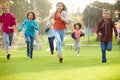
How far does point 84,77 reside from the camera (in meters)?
9.66

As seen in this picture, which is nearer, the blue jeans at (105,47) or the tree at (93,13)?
→ the blue jeans at (105,47)

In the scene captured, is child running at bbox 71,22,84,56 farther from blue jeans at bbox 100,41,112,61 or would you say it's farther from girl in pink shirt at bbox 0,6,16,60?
blue jeans at bbox 100,41,112,61

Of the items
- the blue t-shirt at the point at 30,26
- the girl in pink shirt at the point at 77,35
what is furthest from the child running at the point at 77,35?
the blue t-shirt at the point at 30,26

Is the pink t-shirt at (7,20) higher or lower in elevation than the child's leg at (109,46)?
higher

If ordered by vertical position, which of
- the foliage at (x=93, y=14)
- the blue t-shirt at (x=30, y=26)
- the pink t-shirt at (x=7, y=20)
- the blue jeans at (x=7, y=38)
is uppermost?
the foliage at (x=93, y=14)

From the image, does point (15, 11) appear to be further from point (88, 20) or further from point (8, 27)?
point (8, 27)

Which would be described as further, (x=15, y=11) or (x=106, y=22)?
(x=15, y=11)

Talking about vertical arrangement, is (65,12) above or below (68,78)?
above

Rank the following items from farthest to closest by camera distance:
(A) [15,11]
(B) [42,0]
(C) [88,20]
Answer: (B) [42,0] → (C) [88,20] → (A) [15,11]

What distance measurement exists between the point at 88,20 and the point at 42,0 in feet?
43.3

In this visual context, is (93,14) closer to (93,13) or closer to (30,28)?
(93,13)

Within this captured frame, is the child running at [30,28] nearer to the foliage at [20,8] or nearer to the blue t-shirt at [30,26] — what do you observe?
the blue t-shirt at [30,26]

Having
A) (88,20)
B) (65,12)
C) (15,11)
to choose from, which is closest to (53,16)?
(65,12)

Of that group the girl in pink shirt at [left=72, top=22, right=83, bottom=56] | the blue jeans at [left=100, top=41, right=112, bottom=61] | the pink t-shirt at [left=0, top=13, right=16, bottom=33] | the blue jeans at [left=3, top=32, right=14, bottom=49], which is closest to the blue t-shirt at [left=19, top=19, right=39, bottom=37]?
the pink t-shirt at [left=0, top=13, right=16, bottom=33]
